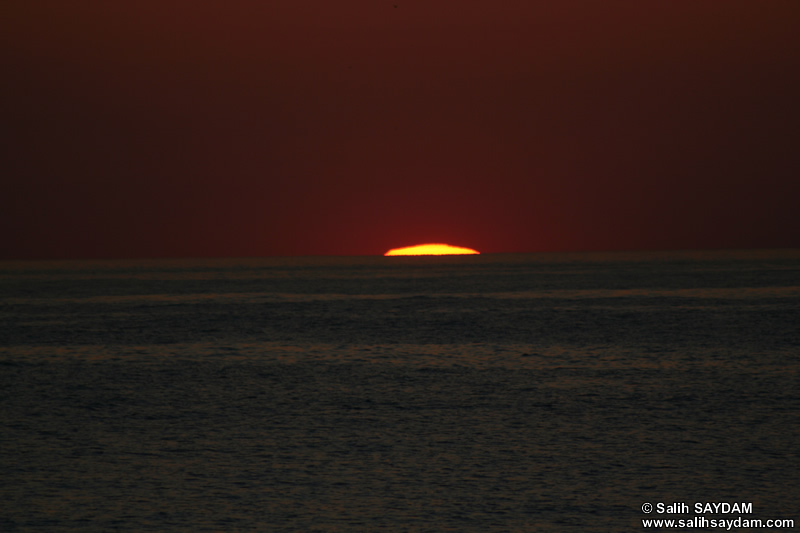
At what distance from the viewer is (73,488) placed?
738 cm

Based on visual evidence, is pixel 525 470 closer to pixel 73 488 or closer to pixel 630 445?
pixel 630 445

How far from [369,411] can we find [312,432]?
143cm

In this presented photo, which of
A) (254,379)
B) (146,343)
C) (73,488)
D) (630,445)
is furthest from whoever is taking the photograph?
(146,343)

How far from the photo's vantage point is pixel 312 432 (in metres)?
9.63

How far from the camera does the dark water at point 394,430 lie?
22.3ft

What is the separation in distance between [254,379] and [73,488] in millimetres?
6680

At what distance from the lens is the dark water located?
681 cm

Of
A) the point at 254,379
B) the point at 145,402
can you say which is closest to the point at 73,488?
the point at 145,402

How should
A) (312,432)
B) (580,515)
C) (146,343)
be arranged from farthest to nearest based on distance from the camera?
(146,343) → (312,432) → (580,515)

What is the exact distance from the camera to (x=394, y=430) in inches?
383

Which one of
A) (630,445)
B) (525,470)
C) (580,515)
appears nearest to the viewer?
(580,515)

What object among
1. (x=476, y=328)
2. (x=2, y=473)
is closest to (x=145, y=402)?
(x=2, y=473)

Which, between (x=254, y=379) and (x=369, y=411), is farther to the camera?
(x=254, y=379)

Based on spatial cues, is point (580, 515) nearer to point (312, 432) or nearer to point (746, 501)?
point (746, 501)
